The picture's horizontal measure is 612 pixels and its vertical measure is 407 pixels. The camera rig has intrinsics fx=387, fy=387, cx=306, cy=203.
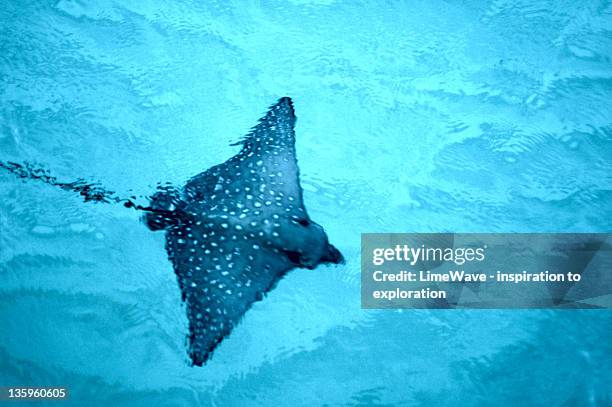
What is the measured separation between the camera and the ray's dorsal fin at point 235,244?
171 cm

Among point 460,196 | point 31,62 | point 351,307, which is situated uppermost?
point 31,62

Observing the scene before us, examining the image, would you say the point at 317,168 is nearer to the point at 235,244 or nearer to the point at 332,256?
the point at 332,256

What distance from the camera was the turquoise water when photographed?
6.03 ft

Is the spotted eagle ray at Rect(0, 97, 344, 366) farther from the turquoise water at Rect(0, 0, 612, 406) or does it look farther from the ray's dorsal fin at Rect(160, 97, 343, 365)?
the turquoise water at Rect(0, 0, 612, 406)

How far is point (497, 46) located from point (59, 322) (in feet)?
8.71

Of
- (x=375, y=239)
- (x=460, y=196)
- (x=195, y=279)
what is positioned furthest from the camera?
(x=460, y=196)

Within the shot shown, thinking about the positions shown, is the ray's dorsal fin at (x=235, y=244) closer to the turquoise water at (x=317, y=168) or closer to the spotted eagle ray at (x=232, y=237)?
the spotted eagle ray at (x=232, y=237)

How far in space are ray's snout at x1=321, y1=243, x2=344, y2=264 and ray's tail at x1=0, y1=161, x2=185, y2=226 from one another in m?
0.70

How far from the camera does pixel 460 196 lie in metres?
1.99

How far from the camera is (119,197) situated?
1952 mm

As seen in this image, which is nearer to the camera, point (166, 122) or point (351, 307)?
point (351, 307)

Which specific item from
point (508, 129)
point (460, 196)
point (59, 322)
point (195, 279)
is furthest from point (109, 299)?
point (508, 129)

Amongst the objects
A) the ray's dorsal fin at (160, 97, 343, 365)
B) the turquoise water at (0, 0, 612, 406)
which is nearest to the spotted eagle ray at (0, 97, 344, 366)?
the ray's dorsal fin at (160, 97, 343, 365)

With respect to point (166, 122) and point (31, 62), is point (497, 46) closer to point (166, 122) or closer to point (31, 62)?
point (166, 122)
